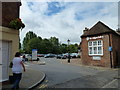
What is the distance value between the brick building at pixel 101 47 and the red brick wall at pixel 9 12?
43.2ft

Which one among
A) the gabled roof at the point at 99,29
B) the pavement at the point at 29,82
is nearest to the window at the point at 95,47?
the gabled roof at the point at 99,29

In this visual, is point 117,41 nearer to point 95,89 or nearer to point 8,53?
point 95,89

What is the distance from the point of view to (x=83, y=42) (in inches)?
851

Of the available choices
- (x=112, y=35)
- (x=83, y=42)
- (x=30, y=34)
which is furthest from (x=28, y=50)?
(x=112, y=35)

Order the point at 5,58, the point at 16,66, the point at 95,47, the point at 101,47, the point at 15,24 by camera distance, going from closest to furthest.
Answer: the point at 16,66, the point at 5,58, the point at 15,24, the point at 101,47, the point at 95,47

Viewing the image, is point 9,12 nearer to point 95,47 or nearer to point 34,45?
point 95,47

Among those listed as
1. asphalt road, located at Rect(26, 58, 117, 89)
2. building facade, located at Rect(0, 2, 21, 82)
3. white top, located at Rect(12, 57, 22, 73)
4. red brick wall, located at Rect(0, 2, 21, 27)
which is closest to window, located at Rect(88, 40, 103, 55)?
asphalt road, located at Rect(26, 58, 117, 89)

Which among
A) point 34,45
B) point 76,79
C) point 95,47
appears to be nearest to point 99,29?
point 95,47

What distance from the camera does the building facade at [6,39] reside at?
746 centimetres

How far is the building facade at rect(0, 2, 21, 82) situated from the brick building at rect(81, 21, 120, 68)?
13.3m

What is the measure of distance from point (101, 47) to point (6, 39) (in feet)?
47.2

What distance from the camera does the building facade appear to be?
7.46m

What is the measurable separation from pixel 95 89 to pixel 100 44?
12.8m

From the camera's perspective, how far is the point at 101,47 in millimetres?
18984
